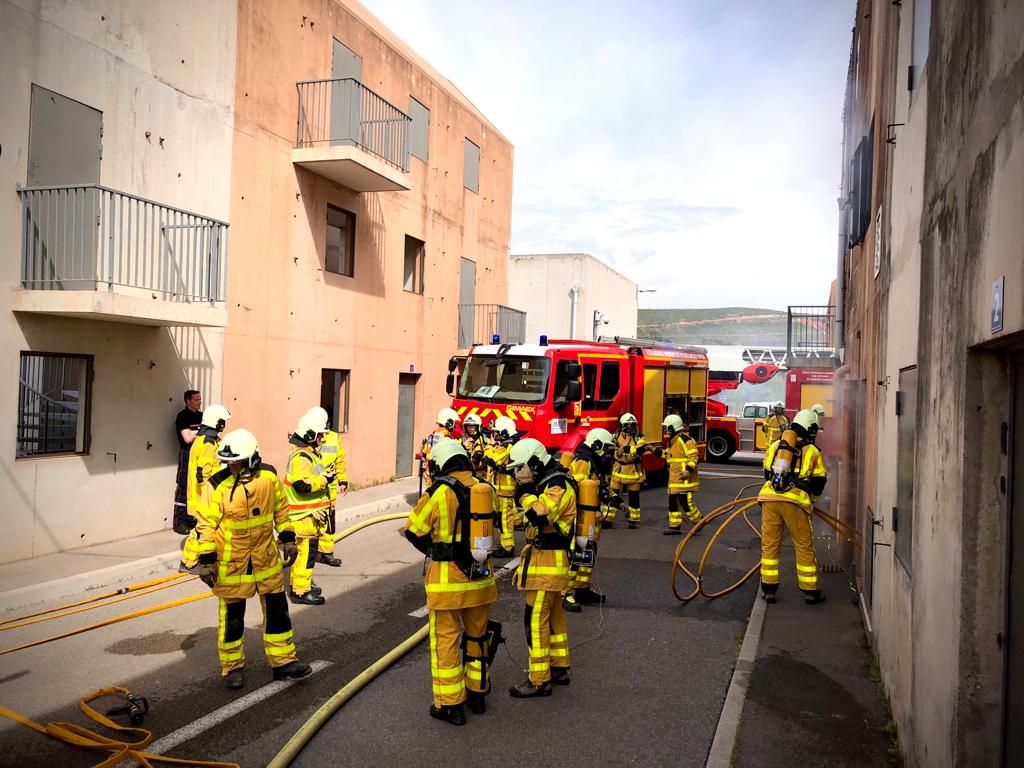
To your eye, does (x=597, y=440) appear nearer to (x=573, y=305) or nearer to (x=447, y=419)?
(x=447, y=419)

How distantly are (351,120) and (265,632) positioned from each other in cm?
1122

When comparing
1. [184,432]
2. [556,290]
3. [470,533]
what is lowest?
[470,533]

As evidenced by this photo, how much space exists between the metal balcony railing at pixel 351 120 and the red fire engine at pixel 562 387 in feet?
15.6

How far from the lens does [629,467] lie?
1275 centimetres

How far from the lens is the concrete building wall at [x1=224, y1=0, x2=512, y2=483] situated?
41.5 ft

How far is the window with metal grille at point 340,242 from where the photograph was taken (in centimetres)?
1522

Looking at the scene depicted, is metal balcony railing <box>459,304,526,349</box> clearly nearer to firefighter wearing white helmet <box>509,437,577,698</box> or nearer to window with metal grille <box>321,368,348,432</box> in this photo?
window with metal grille <box>321,368,348,432</box>

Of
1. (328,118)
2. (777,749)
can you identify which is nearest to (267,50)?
(328,118)

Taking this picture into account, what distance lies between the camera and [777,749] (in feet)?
15.7

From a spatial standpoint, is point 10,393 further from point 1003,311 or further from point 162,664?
point 1003,311

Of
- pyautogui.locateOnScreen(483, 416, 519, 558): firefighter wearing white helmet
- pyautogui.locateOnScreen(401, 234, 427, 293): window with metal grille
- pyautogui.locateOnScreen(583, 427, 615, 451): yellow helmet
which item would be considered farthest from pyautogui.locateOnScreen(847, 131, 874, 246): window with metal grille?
pyautogui.locateOnScreen(401, 234, 427, 293): window with metal grille

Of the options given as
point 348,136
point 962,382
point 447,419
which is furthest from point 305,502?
point 348,136

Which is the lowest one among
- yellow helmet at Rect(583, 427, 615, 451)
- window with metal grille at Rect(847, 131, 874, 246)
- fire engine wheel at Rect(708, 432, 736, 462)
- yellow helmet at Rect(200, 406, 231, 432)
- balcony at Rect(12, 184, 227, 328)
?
fire engine wheel at Rect(708, 432, 736, 462)

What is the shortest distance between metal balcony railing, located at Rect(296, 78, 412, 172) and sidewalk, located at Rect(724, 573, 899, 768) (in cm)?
1072
